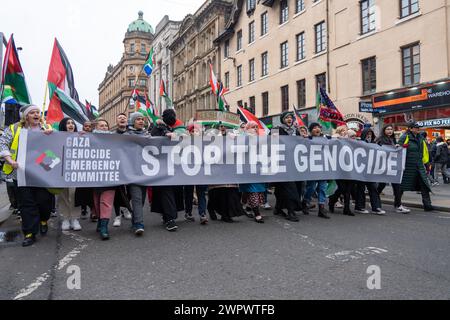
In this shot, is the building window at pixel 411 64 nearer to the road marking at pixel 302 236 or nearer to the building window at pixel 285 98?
the building window at pixel 285 98

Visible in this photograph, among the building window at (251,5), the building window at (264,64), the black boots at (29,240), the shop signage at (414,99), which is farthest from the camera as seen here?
the building window at (251,5)

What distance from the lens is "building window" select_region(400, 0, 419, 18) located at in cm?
1687

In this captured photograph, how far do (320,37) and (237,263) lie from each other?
70.0 ft

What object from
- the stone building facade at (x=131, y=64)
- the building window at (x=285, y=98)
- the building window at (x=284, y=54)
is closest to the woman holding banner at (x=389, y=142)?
the building window at (x=285, y=98)

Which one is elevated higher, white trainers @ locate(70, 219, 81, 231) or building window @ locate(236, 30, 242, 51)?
building window @ locate(236, 30, 242, 51)

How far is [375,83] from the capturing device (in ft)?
62.4

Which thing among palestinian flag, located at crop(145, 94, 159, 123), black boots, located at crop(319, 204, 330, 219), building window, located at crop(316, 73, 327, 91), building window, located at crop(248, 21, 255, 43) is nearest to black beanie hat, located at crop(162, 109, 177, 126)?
black boots, located at crop(319, 204, 330, 219)

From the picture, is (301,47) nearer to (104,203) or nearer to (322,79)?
(322,79)

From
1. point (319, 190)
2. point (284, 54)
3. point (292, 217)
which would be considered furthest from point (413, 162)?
point (284, 54)

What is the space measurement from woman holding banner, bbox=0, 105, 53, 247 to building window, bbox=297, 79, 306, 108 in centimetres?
2048

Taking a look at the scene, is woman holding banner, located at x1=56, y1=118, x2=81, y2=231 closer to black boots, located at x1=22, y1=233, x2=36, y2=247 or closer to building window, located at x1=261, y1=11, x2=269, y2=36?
black boots, located at x1=22, y1=233, x2=36, y2=247

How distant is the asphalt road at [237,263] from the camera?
10.5 ft

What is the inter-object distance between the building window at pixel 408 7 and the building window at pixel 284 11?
946 cm
